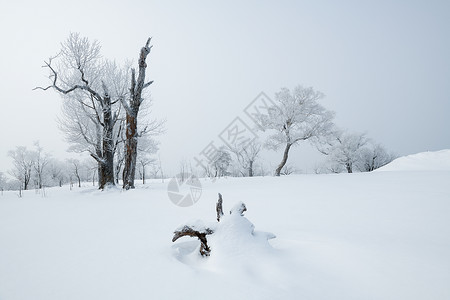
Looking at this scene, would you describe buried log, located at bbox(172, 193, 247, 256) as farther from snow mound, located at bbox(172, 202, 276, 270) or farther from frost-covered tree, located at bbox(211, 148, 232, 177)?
frost-covered tree, located at bbox(211, 148, 232, 177)

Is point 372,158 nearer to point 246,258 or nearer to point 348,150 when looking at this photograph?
point 348,150

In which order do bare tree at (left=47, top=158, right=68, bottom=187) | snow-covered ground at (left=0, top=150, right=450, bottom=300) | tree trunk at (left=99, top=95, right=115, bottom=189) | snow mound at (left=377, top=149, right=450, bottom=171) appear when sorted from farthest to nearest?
bare tree at (left=47, top=158, right=68, bottom=187) < tree trunk at (left=99, top=95, right=115, bottom=189) < snow mound at (left=377, top=149, right=450, bottom=171) < snow-covered ground at (left=0, top=150, right=450, bottom=300)

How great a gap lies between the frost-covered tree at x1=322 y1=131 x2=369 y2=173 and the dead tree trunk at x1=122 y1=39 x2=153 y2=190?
29.9 meters

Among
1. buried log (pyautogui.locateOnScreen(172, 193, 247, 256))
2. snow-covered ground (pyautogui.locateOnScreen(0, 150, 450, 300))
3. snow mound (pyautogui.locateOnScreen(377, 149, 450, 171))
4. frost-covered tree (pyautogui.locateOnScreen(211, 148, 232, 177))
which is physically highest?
frost-covered tree (pyautogui.locateOnScreen(211, 148, 232, 177))

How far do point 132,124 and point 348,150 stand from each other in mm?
32756

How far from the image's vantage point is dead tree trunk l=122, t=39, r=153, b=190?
9195 millimetres

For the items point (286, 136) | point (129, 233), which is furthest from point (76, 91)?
point (286, 136)

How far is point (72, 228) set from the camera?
3.19 m

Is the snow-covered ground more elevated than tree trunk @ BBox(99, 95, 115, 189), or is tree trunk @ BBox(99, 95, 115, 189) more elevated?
tree trunk @ BBox(99, 95, 115, 189)

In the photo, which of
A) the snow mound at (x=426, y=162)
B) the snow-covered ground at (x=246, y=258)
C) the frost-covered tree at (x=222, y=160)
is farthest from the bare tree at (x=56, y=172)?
the snow mound at (x=426, y=162)

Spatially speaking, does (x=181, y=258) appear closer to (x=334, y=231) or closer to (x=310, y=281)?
(x=310, y=281)

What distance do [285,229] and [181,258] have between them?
1.50 m

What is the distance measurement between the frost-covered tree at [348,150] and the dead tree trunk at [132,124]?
29.9 meters

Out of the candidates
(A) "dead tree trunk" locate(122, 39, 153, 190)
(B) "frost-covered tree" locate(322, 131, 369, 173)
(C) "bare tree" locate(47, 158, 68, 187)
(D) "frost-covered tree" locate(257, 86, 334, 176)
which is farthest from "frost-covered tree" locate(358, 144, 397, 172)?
(C) "bare tree" locate(47, 158, 68, 187)
